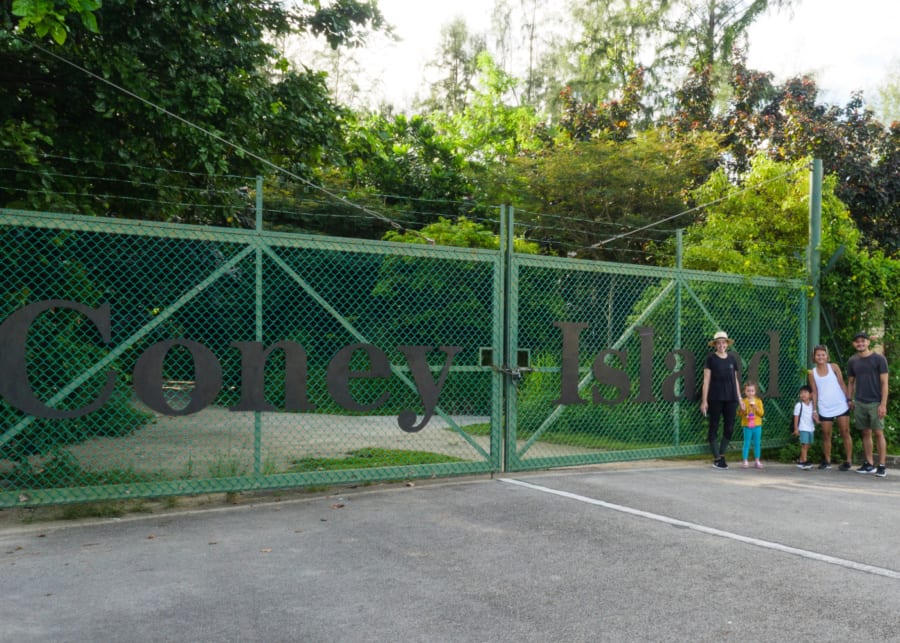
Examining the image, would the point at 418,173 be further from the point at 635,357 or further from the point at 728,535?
the point at 728,535

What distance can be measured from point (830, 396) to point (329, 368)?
6.48m

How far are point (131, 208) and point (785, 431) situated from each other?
9439 mm

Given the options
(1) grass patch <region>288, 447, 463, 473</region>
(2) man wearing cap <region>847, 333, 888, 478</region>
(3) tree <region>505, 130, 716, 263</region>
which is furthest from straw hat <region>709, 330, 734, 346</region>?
(3) tree <region>505, 130, 716, 263</region>

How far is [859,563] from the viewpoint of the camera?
207 inches

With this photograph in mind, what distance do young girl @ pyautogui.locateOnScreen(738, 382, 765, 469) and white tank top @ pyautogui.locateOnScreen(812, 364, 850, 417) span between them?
0.83 metres

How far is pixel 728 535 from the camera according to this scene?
5980 millimetres

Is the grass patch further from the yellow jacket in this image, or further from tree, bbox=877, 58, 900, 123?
tree, bbox=877, 58, 900, 123

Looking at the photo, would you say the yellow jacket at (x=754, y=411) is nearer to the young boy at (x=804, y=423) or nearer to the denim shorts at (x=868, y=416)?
the young boy at (x=804, y=423)

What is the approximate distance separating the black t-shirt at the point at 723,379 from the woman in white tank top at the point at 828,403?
46.3 inches

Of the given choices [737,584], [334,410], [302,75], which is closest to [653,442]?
[334,410]

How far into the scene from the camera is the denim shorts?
938 cm

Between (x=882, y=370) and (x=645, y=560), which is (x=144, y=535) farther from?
(x=882, y=370)

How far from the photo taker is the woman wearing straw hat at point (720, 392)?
952cm

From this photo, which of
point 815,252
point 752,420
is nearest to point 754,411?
point 752,420
